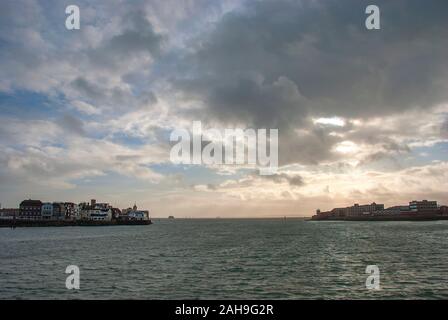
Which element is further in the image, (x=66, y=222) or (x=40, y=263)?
(x=66, y=222)

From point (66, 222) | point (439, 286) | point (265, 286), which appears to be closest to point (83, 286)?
point (265, 286)

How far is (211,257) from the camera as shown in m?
53.8
